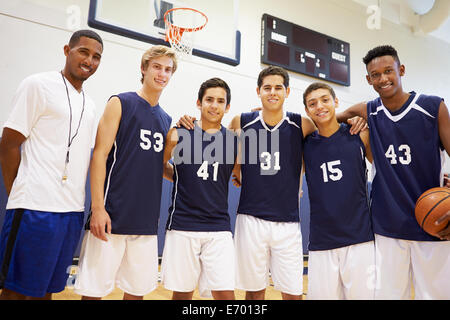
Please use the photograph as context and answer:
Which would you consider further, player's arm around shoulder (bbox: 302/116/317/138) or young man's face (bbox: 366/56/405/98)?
player's arm around shoulder (bbox: 302/116/317/138)

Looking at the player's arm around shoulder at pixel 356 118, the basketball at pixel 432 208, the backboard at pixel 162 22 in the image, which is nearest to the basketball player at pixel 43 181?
the player's arm around shoulder at pixel 356 118

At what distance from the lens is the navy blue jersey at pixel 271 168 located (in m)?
2.13

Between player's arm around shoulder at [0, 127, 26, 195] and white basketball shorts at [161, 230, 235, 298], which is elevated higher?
player's arm around shoulder at [0, 127, 26, 195]

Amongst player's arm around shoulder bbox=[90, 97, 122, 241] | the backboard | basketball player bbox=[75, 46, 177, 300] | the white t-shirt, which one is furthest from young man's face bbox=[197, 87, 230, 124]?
the backboard

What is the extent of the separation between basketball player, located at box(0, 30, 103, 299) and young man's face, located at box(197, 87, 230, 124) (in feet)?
2.44

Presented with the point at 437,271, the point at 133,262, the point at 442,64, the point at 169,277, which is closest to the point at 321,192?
the point at 437,271

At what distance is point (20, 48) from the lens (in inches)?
156

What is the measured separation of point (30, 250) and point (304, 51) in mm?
5496

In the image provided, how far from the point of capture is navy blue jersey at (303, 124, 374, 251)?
6.48 ft

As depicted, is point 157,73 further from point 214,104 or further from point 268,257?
point 268,257

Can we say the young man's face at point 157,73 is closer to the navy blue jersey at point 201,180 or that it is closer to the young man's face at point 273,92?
the navy blue jersey at point 201,180

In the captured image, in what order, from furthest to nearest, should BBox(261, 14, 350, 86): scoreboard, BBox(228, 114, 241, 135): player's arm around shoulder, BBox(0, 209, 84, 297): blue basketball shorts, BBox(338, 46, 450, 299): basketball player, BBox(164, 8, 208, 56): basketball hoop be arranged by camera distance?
BBox(261, 14, 350, 86): scoreboard, BBox(164, 8, 208, 56): basketball hoop, BBox(228, 114, 241, 135): player's arm around shoulder, BBox(338, 46, 450, 299): basketball player, BBox(0, 209, 84, 297): blue basketball shorts

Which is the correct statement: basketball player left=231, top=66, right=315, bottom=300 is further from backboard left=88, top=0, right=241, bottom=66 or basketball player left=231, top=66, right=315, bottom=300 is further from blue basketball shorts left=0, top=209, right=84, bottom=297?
backboard left=88, top=0, right=241, bottom=66

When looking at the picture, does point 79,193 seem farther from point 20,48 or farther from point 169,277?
point 20,48
